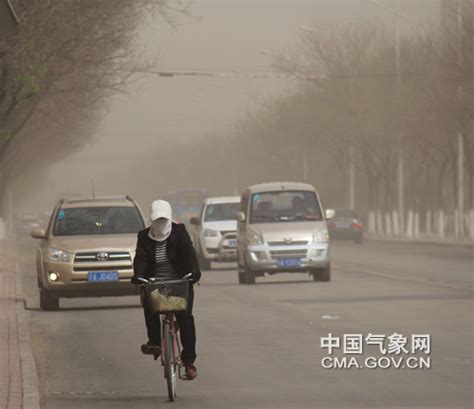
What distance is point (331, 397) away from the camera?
1329cm

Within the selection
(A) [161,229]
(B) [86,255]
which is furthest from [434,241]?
(A) [161,229]

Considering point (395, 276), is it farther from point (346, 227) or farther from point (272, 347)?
point (346, 227)

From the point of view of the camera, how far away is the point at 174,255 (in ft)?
41.0

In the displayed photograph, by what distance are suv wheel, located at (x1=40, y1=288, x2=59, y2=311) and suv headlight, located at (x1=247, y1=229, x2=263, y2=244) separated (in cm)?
740

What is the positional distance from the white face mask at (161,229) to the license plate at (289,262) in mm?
19542

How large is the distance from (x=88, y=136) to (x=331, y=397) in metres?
86.7

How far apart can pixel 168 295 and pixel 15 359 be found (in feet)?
13.8

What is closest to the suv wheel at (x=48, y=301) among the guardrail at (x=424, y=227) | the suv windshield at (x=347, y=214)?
the guardrail at (x=424, y=227)

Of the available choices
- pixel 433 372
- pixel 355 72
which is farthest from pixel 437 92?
pixel 433 372

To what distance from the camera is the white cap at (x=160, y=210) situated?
1216 centimetres

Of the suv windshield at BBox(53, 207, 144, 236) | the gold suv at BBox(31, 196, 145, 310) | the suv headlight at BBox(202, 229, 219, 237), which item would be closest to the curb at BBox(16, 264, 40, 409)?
the gold suv at BBox(31, 196, 145, 310)

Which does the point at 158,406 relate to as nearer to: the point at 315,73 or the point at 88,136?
the point at 315,73

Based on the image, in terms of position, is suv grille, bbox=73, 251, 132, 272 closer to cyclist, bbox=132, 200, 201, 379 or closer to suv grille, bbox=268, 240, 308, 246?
suv grille, bbox=268, 240, 308, 246

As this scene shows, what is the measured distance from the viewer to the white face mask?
12305mm
